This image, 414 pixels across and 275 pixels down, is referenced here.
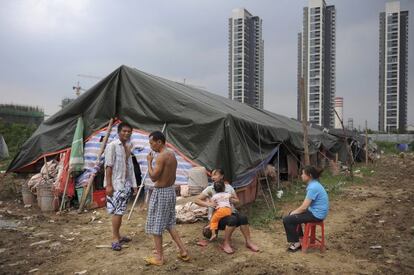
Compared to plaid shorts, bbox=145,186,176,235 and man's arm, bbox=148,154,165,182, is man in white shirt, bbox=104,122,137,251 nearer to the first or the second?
plaid shorts, bbox=145,186,176,235

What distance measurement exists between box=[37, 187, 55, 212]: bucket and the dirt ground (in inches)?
8.7

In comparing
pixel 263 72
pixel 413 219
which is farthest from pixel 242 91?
pixel 413 219

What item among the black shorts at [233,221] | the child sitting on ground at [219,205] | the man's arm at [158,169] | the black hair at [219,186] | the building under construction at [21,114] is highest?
the building under construction at [21,114]

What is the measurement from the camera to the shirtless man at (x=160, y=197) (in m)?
4.35

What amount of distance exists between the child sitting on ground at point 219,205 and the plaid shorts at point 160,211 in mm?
901

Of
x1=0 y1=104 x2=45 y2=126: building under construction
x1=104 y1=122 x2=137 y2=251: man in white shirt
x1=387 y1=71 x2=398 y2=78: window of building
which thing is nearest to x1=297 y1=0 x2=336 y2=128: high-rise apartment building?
x1=387 y1=71 x2=398 y2=78: window of building

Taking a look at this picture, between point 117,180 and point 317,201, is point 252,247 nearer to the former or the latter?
point 317,201

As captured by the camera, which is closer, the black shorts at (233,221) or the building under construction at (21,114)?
the black shorts at (233,221)

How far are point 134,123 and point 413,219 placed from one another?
6.15 meters

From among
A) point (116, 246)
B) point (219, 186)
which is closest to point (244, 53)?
point (219, 186)

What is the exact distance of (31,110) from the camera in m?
34.0

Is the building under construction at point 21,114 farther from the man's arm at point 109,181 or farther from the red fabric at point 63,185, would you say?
the man's arm at point 109,181

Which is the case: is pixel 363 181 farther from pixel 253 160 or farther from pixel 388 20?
pixel 388 20

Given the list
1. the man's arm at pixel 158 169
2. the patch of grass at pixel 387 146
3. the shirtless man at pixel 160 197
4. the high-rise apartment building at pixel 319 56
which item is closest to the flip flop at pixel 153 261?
the shirtless man at pixel 160 197
